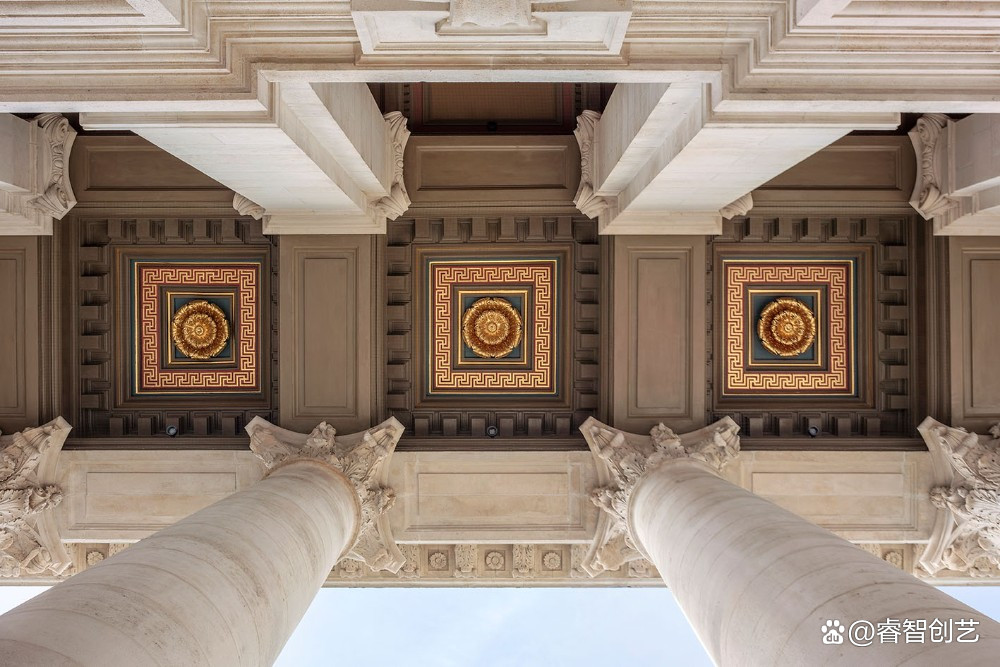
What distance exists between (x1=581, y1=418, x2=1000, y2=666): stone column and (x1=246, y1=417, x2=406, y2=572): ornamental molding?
13.1 feet

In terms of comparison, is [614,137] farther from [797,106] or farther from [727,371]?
[727,371]

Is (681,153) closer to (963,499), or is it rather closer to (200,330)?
(963,499)

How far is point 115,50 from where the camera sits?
5.26 meters

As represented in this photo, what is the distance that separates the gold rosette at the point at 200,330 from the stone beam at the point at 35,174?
2.43 metres

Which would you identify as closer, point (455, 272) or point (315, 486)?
point (315, 486)

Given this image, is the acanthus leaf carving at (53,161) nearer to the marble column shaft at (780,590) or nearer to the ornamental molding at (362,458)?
the ornamental molding at (362,458)

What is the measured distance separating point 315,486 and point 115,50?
5.51m

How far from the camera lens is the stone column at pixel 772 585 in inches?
150

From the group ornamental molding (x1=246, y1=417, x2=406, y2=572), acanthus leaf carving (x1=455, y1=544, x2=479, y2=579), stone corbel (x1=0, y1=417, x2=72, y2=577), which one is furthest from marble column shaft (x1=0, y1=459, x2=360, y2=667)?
stone corbel (x1=0, y1=417, x2=72, y2=577)

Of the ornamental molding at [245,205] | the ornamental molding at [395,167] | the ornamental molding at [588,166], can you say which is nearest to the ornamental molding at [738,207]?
the ornamental molding at [588,166]

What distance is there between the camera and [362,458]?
32.0 feet

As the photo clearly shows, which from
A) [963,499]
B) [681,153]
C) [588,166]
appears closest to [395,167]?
[588,166]

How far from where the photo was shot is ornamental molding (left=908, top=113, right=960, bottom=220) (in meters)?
9.89

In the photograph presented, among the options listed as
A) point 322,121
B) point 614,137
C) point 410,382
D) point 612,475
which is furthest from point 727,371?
point 322,121
